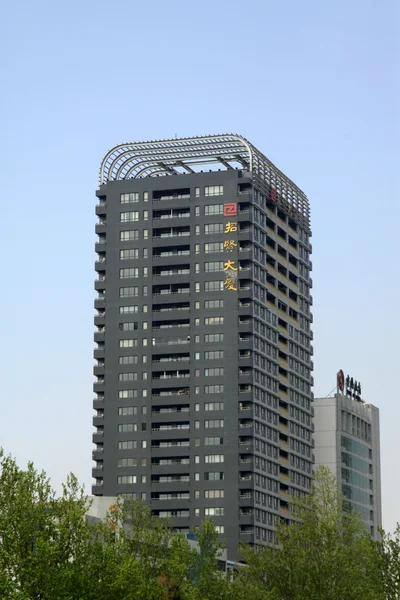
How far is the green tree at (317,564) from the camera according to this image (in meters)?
128

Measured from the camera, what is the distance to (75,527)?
10188 centimetres

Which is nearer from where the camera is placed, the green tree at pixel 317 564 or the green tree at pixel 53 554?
the green tree at pixel 53 554

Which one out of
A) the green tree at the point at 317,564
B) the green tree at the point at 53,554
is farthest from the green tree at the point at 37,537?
the green tree at the point at 317,564

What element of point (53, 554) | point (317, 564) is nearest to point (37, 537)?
point (53, 554)

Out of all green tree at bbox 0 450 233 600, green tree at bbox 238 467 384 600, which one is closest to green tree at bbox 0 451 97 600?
green tree at bbox 0 450 233 600

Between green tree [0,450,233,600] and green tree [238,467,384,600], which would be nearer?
green tree [0,450,233,600]

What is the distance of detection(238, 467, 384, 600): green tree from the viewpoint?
420 feet

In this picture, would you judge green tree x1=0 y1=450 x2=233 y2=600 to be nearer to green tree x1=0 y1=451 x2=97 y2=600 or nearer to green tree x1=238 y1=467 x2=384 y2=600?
green tree x1=0 y1=451 x2=97 y2=600

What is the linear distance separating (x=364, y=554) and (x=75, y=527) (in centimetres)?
5110

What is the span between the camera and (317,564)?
423ft

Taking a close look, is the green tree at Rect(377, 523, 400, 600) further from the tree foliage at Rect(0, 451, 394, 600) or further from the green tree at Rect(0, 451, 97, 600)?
the green tree at Rect(0, 451, 97, 600)

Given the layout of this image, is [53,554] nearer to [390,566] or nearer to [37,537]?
[37,537]

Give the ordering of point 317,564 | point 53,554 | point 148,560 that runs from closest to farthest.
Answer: point 53,554 → point 148,560 → point 317,564

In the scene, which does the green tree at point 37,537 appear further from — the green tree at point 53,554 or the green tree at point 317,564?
the green tree at point 317,564
